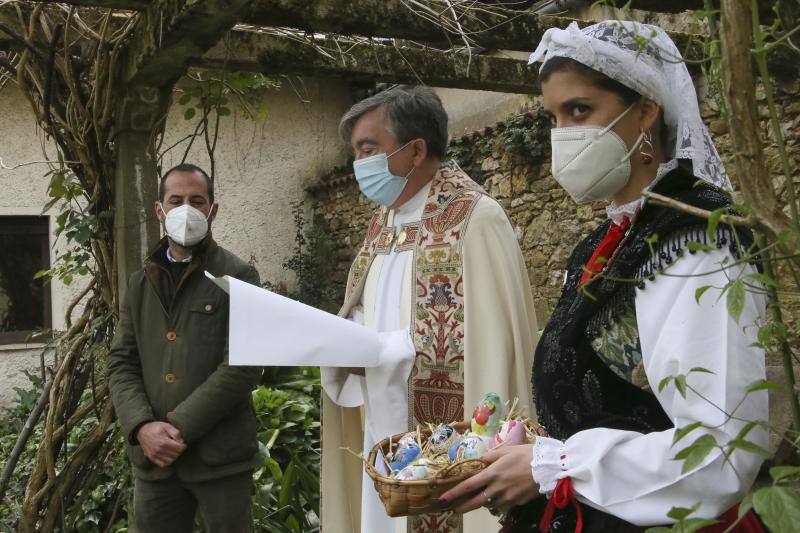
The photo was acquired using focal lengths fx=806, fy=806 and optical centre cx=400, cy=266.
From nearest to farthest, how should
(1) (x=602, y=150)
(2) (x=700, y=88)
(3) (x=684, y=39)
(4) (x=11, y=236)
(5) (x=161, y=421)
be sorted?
1. (1) (x=602, y=150)
2. (5) (x=161, y=421)
3. (3) (x=684, y=39)
4. (2) (x=700, y=88)
5. (4) (x=11, y=236)

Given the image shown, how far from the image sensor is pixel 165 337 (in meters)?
3.29

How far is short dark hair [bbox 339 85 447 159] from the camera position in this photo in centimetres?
313

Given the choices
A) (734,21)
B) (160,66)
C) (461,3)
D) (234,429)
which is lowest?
(234,429)

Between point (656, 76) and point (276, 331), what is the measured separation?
119cm

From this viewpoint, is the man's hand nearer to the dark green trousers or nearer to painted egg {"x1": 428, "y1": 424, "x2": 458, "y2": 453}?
the dark green trousers

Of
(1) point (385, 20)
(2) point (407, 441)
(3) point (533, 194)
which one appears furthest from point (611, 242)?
(3) point (533, 194)

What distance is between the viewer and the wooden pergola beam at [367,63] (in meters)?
3.71

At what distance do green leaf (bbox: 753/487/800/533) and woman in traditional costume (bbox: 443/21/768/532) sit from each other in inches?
9.1

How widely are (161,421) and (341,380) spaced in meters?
0.78

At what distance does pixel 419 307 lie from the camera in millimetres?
2988

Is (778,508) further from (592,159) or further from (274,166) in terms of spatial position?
(274,166)

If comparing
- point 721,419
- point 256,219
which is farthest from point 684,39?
point 256,219

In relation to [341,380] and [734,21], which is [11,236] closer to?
[341,380]

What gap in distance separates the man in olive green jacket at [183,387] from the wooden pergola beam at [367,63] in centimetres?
70
